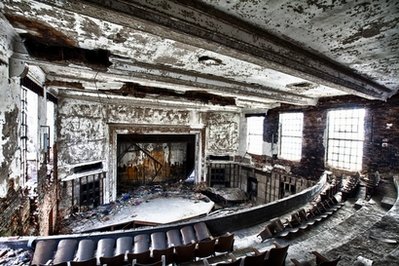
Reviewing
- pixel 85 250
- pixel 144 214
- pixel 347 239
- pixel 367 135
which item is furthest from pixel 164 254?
pixel 367 135

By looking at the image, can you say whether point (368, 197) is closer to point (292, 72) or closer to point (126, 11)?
point (292, 72)

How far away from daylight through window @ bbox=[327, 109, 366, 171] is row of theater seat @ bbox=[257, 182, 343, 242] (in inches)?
73.6

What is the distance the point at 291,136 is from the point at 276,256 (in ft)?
23.5

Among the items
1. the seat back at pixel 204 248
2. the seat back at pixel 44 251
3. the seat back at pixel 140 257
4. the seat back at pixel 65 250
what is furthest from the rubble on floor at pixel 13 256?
the seat back at pixel 204 248

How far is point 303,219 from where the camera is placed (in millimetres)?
4527

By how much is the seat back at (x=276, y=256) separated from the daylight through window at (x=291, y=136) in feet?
22.2

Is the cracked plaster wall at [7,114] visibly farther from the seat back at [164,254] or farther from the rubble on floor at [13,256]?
the seat back at [164,254]

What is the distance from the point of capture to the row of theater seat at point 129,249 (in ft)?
9.13

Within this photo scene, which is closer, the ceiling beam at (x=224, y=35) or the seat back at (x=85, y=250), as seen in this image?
the ceiling beam at (x=224, y=35)

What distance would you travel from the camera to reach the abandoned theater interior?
216 cm

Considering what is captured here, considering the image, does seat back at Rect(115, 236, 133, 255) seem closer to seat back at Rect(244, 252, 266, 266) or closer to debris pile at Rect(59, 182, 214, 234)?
seat back at Rect(244, 252, 266, 266)

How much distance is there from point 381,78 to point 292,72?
2.84 m

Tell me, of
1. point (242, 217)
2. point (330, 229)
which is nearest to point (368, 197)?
point (330, 229)

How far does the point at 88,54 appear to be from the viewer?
316 cm
